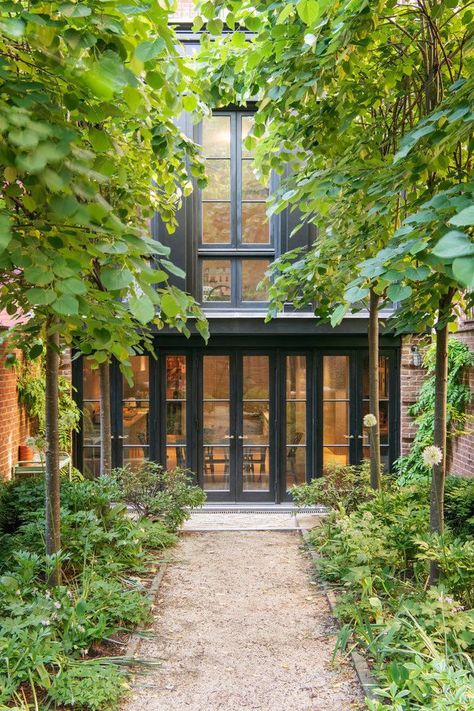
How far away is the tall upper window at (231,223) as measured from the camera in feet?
28.2

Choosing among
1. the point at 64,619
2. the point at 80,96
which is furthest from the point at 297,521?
the point at 80,96

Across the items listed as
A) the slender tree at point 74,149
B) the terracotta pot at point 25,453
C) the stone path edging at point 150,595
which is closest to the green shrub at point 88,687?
the stone path edging at point 150,595

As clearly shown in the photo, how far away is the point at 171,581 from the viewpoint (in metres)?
5.10

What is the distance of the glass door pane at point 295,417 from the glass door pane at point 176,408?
160 cm

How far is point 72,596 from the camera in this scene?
3971 millimetres

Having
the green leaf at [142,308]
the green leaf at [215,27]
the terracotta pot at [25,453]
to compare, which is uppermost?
the green leaf at [215,27]

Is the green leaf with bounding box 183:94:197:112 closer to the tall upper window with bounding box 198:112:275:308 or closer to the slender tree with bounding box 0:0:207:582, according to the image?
the slender tree with bounding box 0:0:207:582

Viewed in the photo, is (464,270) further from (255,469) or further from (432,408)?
(255,469)

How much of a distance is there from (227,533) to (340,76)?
5.24m

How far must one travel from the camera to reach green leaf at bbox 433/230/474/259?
127 cm

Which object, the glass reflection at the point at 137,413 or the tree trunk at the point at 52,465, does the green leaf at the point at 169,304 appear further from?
the glass reflection at the point at 137,413

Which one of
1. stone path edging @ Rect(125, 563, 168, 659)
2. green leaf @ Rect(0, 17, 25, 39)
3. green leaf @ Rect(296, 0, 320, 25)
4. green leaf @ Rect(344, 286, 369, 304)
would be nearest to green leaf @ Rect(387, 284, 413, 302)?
green leaf @ Rect(344, 286, 369, 304)

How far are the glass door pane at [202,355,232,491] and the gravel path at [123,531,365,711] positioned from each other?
2.73m

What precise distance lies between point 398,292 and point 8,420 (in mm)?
6103
